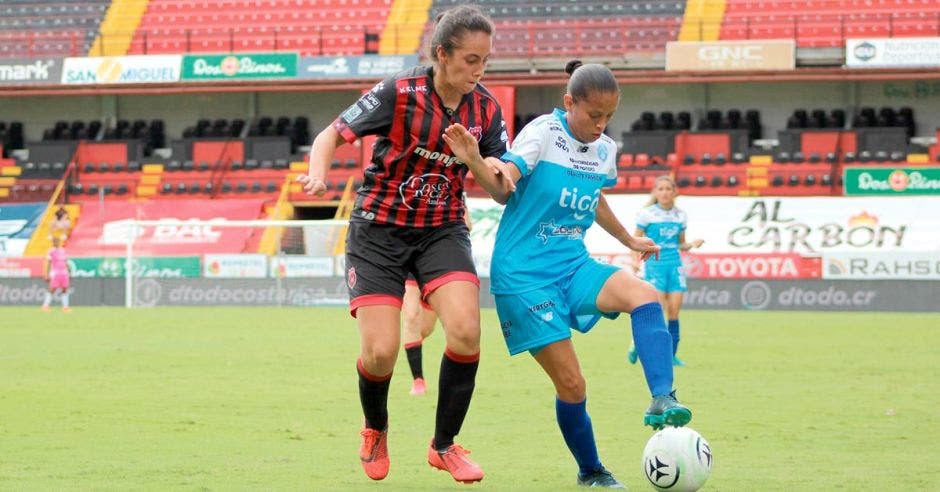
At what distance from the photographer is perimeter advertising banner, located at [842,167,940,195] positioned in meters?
31.7

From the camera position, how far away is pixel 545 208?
6.58 m

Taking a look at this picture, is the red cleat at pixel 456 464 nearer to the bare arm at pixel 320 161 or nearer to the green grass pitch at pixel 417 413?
the green grass pitch at pixel 417 413

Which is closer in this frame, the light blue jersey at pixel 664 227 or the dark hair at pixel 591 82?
the dark hair at pixel 591 82

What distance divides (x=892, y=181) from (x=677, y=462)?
2734cm

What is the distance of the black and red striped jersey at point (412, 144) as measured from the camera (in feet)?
21.9

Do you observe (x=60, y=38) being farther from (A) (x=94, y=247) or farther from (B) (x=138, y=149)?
(A) (x=94, y=247)

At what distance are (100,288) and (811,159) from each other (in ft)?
54.2

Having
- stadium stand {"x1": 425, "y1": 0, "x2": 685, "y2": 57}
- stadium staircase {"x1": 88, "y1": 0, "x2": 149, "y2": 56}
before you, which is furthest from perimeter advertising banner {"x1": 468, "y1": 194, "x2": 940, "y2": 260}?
stadium staircase {"x1": 88, "y1": 0, "x2": 149, "y2": 56}

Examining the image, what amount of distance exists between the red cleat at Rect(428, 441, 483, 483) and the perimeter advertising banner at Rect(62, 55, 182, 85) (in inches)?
1219

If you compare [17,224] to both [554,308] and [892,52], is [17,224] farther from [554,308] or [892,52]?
[554,308]

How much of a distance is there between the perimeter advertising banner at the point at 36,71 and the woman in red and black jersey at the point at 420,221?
32540 millimetres

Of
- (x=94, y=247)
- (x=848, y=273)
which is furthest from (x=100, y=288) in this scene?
(x=848, y=273)

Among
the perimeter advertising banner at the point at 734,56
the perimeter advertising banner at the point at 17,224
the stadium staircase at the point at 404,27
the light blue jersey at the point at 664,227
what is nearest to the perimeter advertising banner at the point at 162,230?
the perimeter advertising banner at the point at 17,224

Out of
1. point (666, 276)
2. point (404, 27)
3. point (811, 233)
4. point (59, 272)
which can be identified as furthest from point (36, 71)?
point (666, 276)
